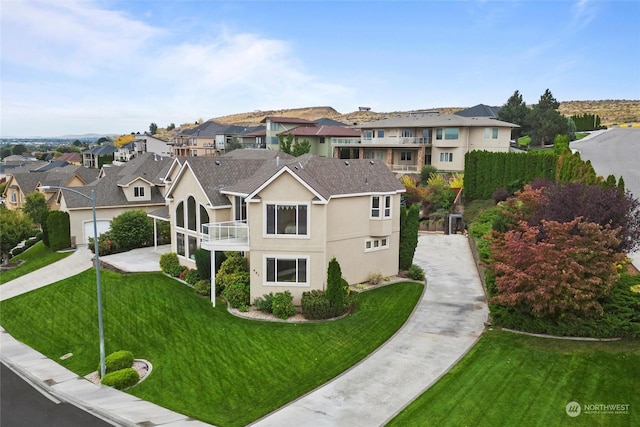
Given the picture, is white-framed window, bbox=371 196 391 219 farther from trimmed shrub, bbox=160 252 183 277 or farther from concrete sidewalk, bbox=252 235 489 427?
trimmed shrub, bbox=160 252 183 277

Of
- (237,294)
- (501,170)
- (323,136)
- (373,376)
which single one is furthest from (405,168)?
(373,376)

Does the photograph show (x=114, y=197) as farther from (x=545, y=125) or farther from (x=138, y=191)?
(x=545, y=125)

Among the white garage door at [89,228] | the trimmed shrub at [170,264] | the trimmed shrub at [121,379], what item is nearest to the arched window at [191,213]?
the trimmed shrub at [170,264]

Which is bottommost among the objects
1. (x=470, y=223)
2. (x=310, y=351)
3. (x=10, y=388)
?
(x=10, y=388)

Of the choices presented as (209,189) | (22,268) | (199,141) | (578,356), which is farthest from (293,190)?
(199,141)

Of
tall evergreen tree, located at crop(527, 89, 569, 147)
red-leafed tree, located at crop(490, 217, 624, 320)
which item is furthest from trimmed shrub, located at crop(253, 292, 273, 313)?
tall evergreen tree, located at crop(527, 89, 569, 147)

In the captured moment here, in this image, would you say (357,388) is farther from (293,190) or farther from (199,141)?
(199,141)

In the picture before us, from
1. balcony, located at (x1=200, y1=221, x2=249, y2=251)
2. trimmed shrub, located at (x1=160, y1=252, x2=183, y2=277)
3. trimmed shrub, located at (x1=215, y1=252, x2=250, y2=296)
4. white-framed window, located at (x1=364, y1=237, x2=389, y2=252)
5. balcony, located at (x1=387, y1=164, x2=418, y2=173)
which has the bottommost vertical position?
trimmed shrub, located at (x1=160, y1=252, x2=183, y2=277)
